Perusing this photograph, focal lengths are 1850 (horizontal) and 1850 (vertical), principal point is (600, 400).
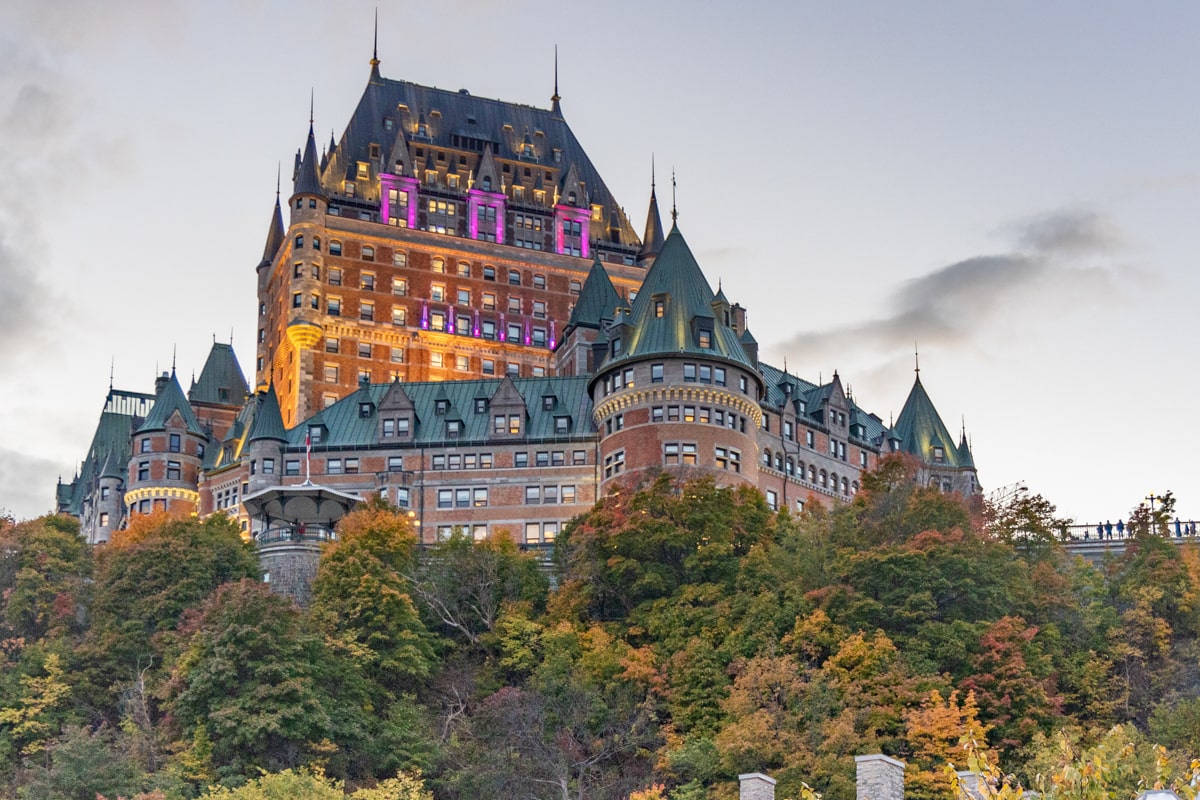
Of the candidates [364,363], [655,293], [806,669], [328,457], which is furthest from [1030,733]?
[364,363]

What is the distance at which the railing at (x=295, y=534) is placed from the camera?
105688 mm

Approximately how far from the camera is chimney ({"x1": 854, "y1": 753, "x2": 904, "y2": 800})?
219 feet

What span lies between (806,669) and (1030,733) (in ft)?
32.8

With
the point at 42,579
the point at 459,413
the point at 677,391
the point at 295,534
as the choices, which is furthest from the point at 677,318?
the point at 42,579

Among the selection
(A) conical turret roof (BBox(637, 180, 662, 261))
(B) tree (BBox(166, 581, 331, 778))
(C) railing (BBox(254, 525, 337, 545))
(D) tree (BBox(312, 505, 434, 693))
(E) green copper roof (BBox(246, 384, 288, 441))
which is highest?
(A) conical turret roof (BBox(637, 180, 662, 261))

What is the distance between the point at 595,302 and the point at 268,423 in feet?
94.0

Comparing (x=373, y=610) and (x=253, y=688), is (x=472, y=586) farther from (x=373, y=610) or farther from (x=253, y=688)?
(x=253, y=688)

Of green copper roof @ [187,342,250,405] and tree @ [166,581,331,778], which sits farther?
green copper roof @ [187,342,250,405]

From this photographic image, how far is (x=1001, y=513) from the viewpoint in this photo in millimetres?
100125

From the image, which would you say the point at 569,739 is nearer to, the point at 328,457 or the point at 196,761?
the point at 196,761

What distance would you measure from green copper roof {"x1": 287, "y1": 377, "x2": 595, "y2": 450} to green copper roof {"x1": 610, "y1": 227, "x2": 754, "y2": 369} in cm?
713

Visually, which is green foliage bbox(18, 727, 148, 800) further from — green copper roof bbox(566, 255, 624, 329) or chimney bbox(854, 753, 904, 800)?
green copper roof bbox(566, 255, 624, 329)

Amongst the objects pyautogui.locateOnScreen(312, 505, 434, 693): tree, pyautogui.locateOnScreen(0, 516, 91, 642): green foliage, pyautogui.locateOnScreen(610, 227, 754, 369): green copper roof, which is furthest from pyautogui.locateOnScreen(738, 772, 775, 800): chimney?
pyautogui.locateOnScreen(610, 227, 754, 369): green copper roof

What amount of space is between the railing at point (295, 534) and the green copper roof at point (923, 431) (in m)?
50.7
